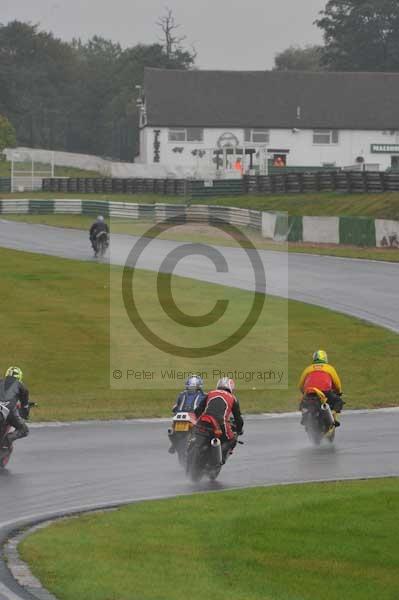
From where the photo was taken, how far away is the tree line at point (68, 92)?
429 ft

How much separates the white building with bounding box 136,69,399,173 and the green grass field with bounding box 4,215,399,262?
87.7 feet

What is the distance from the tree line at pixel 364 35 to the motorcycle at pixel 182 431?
11036cm

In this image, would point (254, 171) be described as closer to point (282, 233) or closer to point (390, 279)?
point (282, 233)

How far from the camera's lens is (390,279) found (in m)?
41.5

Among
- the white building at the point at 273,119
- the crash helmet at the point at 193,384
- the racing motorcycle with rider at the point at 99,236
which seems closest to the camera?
the crash helmet at the point at 193,384

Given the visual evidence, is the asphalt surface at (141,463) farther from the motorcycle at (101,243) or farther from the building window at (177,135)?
the building window at (177,135)

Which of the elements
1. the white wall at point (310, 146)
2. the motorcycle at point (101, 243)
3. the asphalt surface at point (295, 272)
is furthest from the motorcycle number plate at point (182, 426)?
the white wall at point (310, 146)

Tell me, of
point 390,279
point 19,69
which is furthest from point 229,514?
point 19,69

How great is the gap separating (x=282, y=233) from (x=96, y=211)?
18.0 metres

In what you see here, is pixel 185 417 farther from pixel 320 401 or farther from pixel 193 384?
pixel 320 401

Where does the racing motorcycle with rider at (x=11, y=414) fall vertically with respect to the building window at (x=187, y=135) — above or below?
below

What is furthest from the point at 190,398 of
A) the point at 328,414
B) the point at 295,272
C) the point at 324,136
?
the point at 324,136

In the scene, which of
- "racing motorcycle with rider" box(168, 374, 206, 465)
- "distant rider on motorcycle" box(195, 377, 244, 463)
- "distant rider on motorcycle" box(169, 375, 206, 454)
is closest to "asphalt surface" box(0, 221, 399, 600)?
"racing motorcycle with rider" box(168, 374, 206, 465)

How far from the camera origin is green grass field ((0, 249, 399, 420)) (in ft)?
82.0
